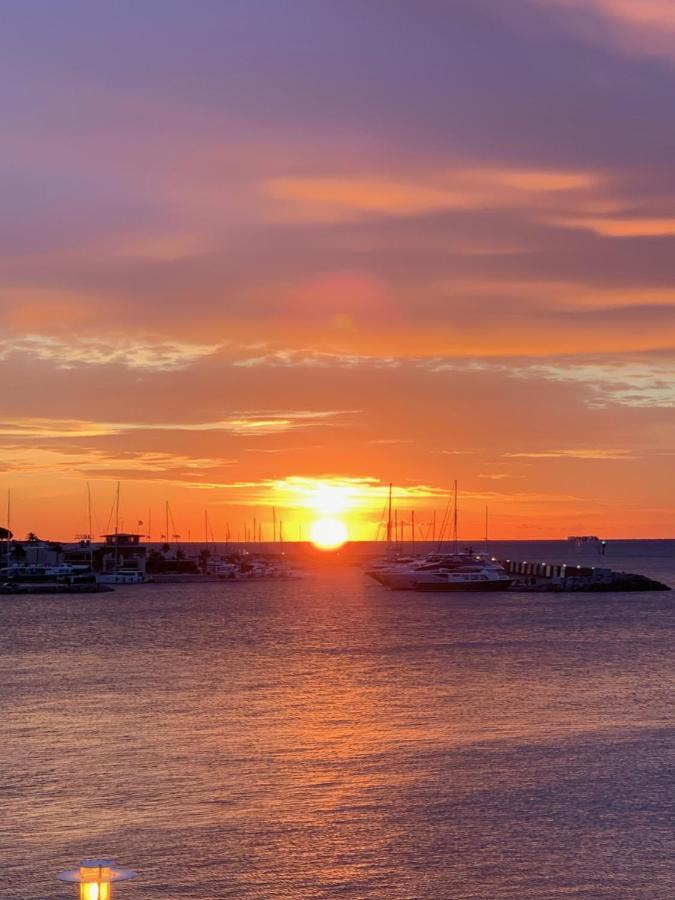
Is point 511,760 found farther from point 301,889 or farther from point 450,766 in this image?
point 301,889

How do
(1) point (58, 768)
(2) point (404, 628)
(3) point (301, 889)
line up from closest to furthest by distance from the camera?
1. (3) point (301, 889)
2. (1) point (58, 768)
3. (2) point (404, 628)

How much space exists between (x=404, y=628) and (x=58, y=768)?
83.4 m

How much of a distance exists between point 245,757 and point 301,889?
55.1 ft

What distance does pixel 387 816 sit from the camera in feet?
118

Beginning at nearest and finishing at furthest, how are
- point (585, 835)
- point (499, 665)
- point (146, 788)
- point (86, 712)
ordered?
point (585, 835) < point (146, 788) < point (86, 712) < point (499, 665)

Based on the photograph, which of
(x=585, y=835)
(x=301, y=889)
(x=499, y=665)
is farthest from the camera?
(x=499, y=665)

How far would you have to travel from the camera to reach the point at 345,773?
1668 inches

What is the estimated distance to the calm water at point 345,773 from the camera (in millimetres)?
30578

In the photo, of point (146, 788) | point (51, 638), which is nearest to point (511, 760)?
point (146, 788)

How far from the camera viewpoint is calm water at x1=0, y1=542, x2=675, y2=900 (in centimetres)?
3058

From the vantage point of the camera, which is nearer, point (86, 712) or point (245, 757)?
point (245, 757)

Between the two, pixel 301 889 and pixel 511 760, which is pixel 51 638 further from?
pixel 301 889

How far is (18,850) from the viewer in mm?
31719

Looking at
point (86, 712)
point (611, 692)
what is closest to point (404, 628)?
point (611, 692)
